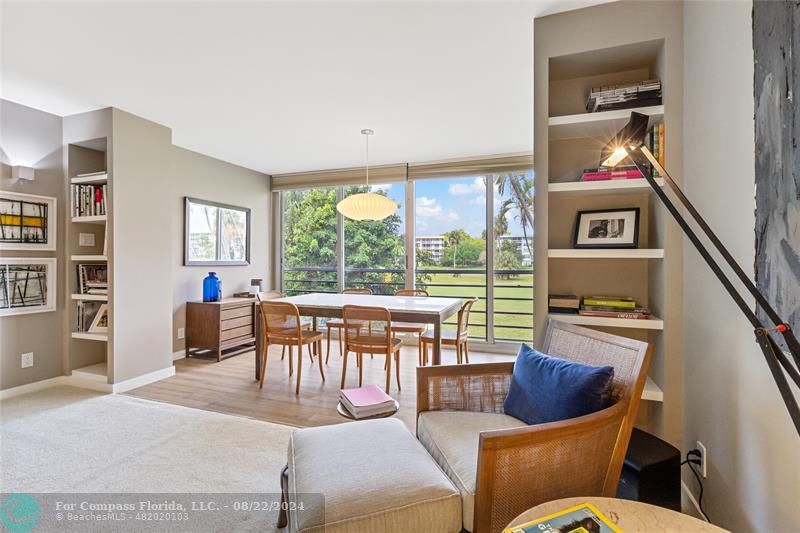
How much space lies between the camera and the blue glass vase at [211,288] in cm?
448

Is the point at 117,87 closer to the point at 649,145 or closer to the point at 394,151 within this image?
the point at 394,151

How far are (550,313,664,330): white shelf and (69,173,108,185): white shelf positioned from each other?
12.4 ft

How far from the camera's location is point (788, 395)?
2.42ft

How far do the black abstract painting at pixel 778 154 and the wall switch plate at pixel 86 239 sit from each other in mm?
4743

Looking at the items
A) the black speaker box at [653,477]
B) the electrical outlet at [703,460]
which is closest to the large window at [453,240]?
the electrical outlet at [703,460]

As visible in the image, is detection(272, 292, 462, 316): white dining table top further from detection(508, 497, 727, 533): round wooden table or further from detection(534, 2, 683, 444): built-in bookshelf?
detection(508, 497, 727, 533): round wooden table

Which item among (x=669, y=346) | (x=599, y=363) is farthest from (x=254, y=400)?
(x=669, y=346)

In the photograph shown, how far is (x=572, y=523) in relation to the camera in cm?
94

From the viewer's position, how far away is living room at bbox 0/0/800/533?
119 centimetres

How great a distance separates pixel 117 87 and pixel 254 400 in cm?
265

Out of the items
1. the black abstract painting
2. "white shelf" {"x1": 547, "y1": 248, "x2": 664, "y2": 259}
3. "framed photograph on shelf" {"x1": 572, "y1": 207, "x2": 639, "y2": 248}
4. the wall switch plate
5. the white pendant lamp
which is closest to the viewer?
the black abstract painting

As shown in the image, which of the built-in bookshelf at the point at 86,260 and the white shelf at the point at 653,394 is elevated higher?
the built-in bookshelf at the point at 86,260

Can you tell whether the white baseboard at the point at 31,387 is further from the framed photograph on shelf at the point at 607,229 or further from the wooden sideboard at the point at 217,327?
the framed photograph on shelf at the point at 607,229

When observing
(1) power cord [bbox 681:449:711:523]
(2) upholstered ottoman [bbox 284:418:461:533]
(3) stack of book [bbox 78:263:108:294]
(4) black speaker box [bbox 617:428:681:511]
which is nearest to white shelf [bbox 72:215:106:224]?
(3) stack of book [bbox 78:263:108:294]
